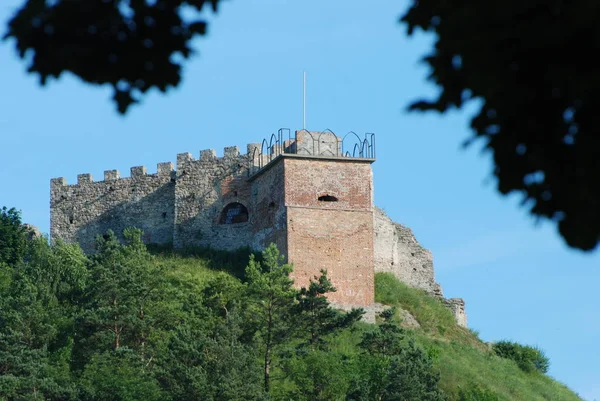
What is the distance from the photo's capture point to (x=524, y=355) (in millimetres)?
43000

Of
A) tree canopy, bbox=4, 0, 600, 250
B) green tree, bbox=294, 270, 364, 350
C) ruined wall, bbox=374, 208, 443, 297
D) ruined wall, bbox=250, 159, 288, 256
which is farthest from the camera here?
ruined wall, bbox=374, 208, 443, 297

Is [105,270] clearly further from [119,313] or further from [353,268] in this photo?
[353,268]

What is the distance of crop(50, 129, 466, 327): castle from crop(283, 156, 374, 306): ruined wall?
3 centimetres

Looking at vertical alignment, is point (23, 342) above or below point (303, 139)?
below

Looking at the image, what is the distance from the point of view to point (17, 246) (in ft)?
146

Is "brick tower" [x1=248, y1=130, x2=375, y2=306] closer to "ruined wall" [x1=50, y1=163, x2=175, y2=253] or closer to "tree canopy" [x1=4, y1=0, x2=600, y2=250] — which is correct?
"ruined wall" [x1=50, y1=163, x2=175, y2=253]

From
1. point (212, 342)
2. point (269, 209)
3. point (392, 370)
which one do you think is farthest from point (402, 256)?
point (212, 342)

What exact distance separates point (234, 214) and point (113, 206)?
199 inches

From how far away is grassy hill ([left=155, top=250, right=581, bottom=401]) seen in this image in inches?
1393

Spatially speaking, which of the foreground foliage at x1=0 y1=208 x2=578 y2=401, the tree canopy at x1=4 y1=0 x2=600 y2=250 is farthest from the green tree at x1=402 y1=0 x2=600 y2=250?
the foreground foliage at x1=0 y1=208 x2=578 y2=401

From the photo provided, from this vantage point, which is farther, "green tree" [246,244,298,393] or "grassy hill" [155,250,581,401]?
"grassy hill" [155,250,581,401]

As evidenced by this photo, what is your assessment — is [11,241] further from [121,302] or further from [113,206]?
[121,302]

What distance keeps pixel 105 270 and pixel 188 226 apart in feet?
18.4

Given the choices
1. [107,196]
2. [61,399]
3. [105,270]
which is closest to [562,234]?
[61,399]
